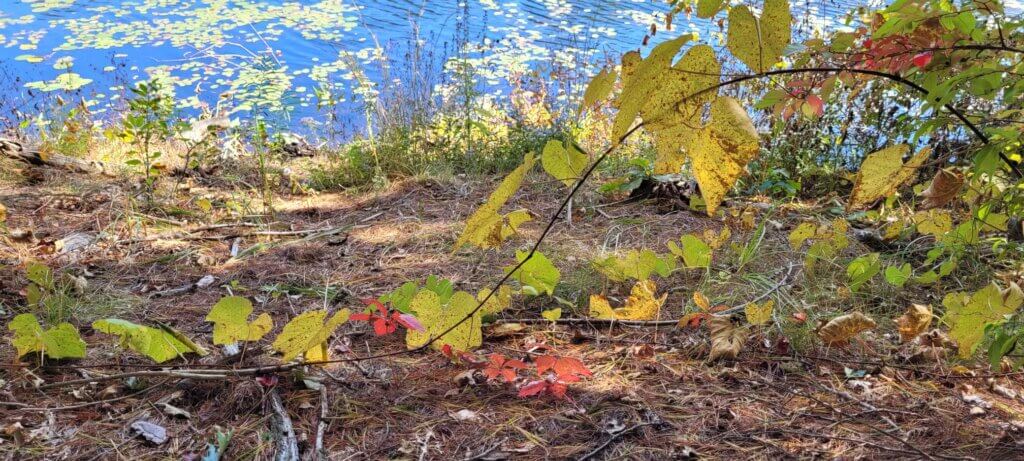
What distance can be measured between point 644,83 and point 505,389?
100 centimetres

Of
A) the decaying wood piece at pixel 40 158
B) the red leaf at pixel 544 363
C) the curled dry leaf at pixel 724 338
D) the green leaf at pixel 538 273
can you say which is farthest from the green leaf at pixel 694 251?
the decaying wood piece at pixel 40 158

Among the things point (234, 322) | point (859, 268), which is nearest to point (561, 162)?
point (234, 322)

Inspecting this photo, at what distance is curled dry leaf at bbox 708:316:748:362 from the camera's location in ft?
4.92

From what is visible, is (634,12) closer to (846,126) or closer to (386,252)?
(846,126)

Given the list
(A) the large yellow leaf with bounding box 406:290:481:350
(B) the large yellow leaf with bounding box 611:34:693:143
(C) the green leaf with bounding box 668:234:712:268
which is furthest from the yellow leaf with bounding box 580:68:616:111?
(C) the green leaf with bounding box 668:234:712:268

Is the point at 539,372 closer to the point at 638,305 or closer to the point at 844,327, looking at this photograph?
the point at 638,305

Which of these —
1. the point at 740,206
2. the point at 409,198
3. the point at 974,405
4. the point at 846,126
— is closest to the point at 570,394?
the point at 974,405

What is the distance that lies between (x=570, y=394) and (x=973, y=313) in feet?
2.45

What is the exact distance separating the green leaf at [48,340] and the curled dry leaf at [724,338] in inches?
55.5

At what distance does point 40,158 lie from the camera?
3611 mm

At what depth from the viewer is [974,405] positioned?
132 cm

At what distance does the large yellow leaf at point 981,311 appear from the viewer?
1.00 m

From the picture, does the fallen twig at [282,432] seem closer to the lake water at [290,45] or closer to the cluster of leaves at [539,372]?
the cluster of leaves at [539,372]

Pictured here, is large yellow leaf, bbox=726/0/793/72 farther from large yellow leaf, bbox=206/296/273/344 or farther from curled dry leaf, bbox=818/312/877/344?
curled dry leaf, bbox=818/312/877/344
